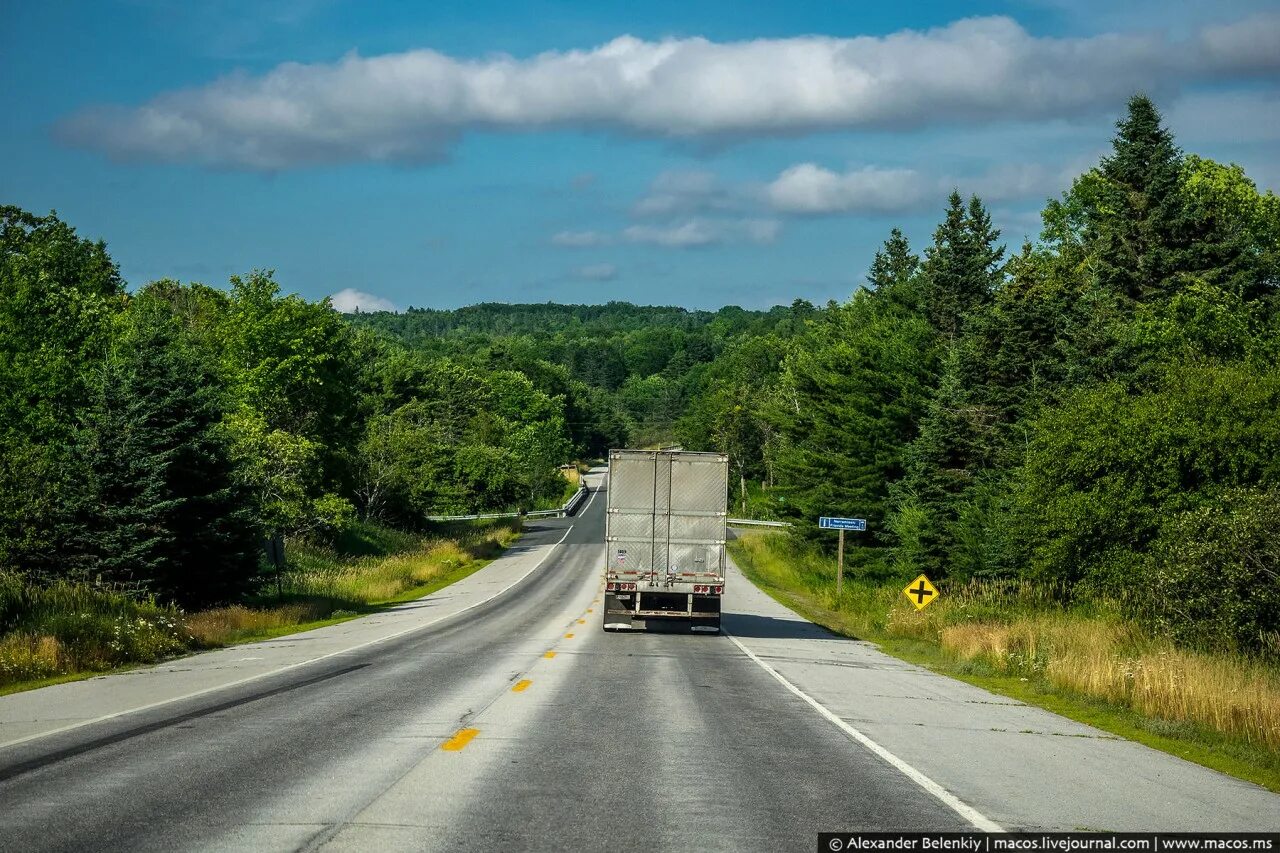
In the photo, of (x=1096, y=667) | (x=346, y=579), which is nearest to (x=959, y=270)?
(x=346, y=579)

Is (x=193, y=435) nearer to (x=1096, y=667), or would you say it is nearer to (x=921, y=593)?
(x=921, y=593)

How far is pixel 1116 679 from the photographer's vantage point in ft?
57.1

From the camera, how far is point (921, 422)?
190ft

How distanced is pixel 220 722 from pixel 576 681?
6.18m

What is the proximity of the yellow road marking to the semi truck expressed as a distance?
15.9m

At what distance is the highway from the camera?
7637mm

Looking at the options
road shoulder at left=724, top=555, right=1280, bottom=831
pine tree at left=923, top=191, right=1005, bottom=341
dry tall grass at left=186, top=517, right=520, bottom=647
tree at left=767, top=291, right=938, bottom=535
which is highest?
pine tree at left=923, top=191, right=1005, bottom=341

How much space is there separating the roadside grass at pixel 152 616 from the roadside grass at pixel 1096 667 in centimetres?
1458

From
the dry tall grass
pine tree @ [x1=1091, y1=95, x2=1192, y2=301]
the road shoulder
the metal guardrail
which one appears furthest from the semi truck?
the metal guardrail

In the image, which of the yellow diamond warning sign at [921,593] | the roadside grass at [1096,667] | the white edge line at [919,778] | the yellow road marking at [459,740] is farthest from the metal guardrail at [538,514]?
the yellow road marking at [459,740]

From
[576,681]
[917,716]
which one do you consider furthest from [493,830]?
[576,681]

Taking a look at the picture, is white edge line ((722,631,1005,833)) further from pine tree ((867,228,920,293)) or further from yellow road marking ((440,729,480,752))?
pine tree ((867,228,920,293))

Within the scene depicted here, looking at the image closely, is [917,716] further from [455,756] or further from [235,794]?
[235,794]

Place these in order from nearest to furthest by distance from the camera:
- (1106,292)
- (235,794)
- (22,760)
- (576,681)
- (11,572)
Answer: (235,794)
(22,760)
(576,681)
(11,572)
(1106,292)
